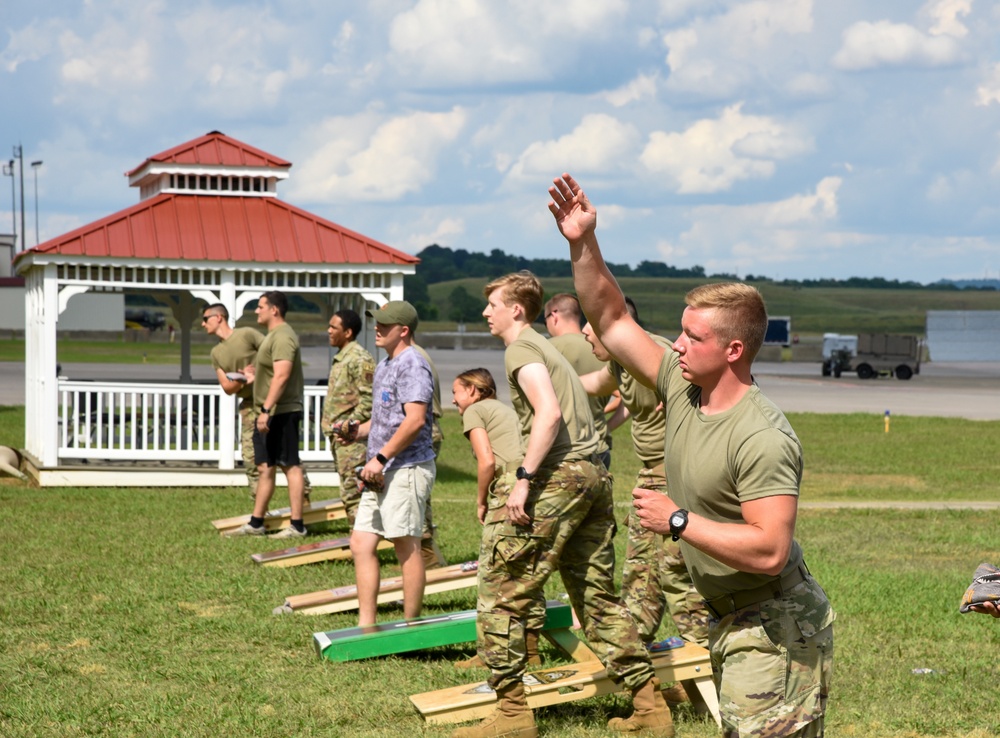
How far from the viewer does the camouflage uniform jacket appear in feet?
30.7

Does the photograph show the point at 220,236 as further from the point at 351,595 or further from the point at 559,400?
the point at 559,400

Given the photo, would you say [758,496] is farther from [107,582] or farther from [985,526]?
[985,526]

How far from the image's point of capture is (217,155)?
690 inches

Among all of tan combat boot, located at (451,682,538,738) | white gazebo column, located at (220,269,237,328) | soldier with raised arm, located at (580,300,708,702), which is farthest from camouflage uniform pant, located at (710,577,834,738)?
Result: white gazebo column, located at (220,269,237,328)

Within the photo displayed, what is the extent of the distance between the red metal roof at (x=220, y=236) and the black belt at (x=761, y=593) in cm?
1296

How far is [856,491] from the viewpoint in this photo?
16.0 metres

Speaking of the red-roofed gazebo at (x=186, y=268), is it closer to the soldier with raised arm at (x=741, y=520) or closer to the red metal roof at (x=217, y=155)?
the red metal roof at (x=217, y=155)

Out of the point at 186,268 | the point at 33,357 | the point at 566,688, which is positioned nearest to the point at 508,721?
the point at 566,688

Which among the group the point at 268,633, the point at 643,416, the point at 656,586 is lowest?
the point at 268,633

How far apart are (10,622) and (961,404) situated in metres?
29.8

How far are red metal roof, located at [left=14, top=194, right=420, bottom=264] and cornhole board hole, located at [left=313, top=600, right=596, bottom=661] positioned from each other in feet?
32.2

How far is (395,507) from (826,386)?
116ft

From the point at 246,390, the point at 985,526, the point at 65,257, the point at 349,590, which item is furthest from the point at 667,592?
the point at 65,257

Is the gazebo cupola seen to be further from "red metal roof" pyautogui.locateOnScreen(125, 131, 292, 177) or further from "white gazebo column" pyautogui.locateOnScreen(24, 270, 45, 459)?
"white gazebo column" pyautogui.locateOnScreen(24, 270, 45, 459)
